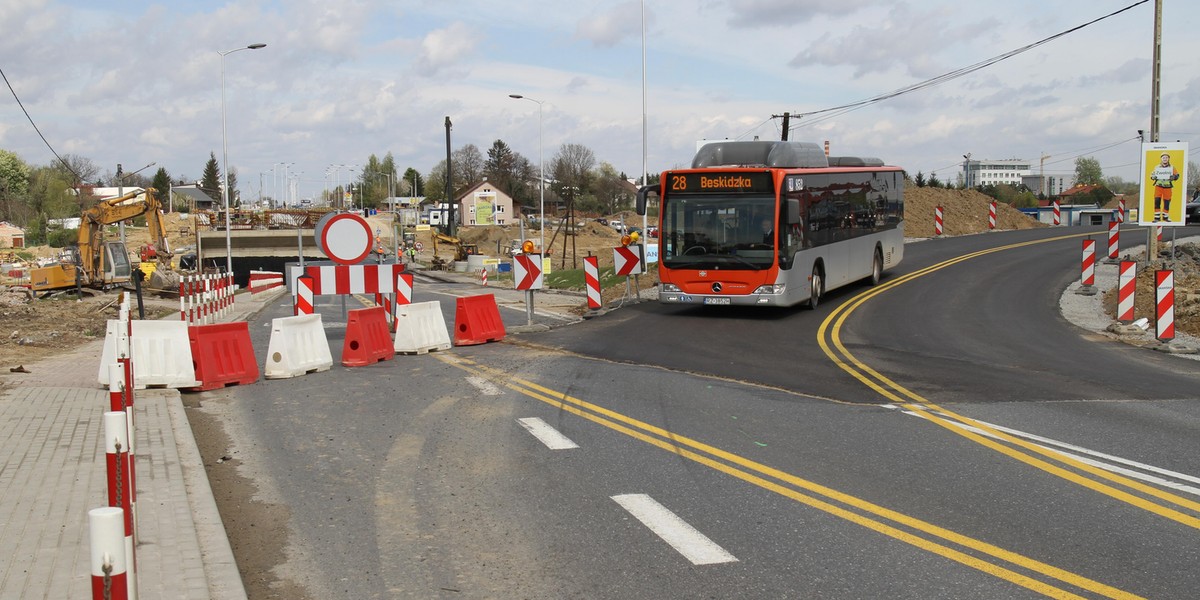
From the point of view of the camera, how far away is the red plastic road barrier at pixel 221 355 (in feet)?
39.9

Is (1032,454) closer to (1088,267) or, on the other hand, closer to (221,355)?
(221,355)

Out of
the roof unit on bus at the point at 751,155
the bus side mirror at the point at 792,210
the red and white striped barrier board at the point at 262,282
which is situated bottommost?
the red and white striped barrier board at the point at 262,282

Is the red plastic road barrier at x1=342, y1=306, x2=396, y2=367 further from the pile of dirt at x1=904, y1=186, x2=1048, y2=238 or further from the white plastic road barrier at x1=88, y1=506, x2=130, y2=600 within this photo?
the pile of dirt at x1=904, y1=186, x2=1048, y2=238

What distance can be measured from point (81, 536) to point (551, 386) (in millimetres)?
6818

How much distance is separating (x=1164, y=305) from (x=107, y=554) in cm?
1812

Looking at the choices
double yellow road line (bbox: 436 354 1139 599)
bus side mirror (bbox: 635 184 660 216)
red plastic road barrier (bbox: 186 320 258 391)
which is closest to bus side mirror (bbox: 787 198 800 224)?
bus side mirror (bbox: 635 184 660 216)

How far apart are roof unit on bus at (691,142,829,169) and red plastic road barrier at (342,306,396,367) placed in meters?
9.36

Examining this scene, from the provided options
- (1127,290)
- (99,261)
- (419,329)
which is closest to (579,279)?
(99,261)

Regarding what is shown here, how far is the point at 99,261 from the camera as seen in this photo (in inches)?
1544

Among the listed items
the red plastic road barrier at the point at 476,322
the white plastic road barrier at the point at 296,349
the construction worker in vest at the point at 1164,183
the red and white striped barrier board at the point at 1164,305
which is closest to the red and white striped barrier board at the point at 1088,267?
the construction worker in vest at the point at 1164,183

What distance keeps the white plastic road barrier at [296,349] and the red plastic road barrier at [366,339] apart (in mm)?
422

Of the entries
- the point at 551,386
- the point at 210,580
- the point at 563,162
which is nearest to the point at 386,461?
the point at 210,580

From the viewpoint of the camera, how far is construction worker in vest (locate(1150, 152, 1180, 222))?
24219 millimetres

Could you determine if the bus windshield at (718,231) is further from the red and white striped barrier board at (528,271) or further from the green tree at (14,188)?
the green tree at (14,188)
